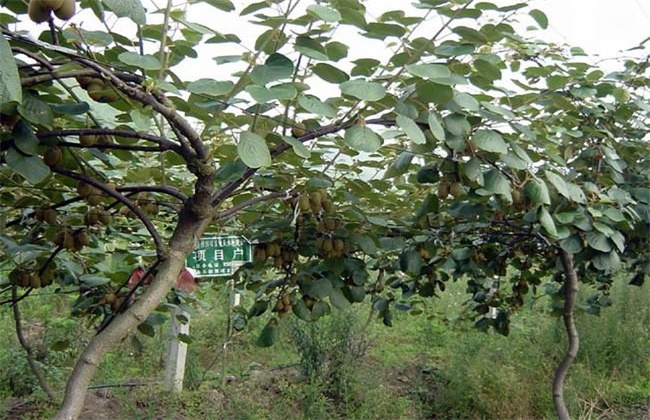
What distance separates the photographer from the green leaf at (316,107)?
916 millimetres

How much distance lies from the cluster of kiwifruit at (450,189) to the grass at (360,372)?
1971 mm

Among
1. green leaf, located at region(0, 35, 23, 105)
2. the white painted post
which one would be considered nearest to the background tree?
green leaf, located at region(0, 35, 23, 105)

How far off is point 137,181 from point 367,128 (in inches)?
25.4

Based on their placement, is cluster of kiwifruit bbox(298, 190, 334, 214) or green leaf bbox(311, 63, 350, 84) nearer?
green leaf bbox(311, 63, 350, 84)

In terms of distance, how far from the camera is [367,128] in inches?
38.8

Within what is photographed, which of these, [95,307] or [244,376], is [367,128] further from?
[244,376]

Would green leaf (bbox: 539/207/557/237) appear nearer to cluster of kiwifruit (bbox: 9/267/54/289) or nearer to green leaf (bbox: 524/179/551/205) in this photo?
green leaf (bbox: 524/179/551/205)

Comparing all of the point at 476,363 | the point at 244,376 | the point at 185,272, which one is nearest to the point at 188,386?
the point at 244,376

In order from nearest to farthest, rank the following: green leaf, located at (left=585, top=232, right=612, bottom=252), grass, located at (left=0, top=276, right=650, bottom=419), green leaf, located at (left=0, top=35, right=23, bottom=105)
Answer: green leaf, located at (left=0, top=35, right=23, bottom=105), green leaf, located at (left=585, top=232, right=612, bottom=252), grass, located at (left=0, top=276, right=650, bottom=419)

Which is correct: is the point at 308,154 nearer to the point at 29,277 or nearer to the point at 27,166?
the point at 27,166

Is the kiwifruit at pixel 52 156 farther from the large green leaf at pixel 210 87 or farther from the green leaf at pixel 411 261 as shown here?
the green leaf at pixel 411 261

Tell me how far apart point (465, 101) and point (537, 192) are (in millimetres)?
331

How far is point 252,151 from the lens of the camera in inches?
34.3

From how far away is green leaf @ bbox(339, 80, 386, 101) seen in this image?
88 centimetres
